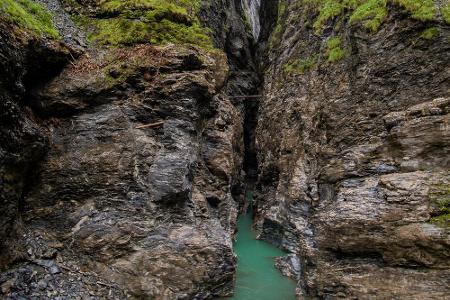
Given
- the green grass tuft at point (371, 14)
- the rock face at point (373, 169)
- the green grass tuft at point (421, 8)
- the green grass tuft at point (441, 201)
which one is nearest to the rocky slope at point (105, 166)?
the rock face at point (373, 169)

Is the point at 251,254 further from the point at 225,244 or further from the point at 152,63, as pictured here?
the point at 152,63

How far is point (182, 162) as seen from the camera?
1723 cm

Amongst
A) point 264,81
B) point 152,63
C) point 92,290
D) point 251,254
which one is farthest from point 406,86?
point 264,81

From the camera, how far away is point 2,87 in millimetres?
12367

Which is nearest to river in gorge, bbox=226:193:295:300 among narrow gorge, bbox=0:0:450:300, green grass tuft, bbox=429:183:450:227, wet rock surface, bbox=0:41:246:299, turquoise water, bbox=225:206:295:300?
turquoise water, bbox=225:206:295:300

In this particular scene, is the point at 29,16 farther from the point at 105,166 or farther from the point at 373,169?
the point at 373,169

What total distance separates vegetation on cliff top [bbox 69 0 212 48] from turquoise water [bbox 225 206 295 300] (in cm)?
1405

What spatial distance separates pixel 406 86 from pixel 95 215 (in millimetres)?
16003

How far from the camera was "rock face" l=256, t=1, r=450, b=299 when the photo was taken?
1278 centimetres

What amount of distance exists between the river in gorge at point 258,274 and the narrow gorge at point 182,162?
0.57 ft

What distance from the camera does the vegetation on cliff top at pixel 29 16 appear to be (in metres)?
14.5

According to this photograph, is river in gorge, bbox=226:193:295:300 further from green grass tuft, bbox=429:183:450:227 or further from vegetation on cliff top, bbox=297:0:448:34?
vegetation on cliff top, bbox=297:0:448:34

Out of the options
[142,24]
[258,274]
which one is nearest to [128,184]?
[142,24]

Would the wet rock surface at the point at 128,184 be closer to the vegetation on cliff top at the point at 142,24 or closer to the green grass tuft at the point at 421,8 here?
the vegetation on cliff top at the point at 142,24
